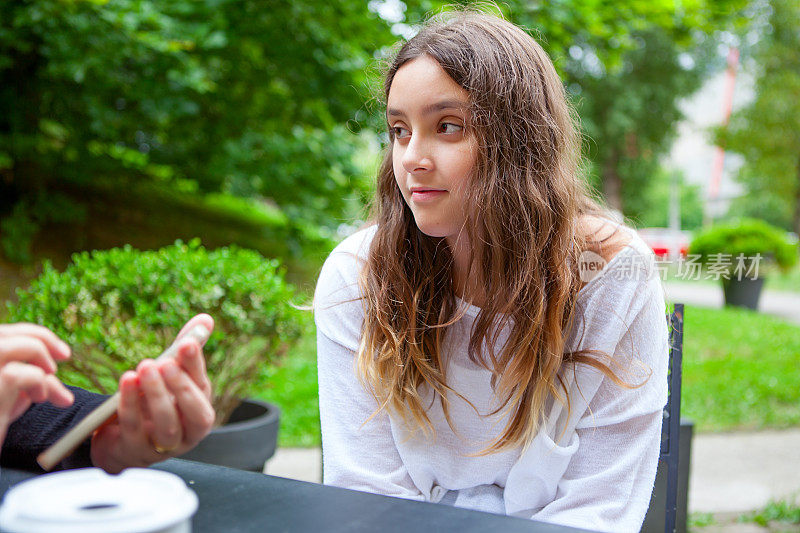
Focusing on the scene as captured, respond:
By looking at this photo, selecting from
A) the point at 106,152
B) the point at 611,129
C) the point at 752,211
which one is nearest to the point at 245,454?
the point at 106,152

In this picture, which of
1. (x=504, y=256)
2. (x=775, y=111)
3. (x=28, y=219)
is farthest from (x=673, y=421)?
(x=775, y=111)

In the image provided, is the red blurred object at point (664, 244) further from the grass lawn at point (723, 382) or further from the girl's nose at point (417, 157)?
the grass lawn at point (723, 382)

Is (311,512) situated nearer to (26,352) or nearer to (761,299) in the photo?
(26,352)

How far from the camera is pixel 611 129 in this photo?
17688 millimetres

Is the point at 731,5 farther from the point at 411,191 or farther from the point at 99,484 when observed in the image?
the point at 99,484

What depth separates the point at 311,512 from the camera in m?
0.87

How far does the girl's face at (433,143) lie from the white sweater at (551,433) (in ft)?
0.92

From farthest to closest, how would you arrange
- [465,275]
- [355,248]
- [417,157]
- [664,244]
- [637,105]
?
[637,105] → [664,244] → [355,248] → [465,275] → [417,157]

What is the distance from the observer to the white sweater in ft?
4.63

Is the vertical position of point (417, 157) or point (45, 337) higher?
point (417, 157)

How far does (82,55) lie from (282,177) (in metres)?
1.45

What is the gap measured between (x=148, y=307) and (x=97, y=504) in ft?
6.33

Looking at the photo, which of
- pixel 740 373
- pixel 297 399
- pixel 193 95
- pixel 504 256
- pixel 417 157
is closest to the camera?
pixel 417 157

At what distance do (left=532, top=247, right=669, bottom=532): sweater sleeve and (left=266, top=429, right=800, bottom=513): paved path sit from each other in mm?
→ 2195
